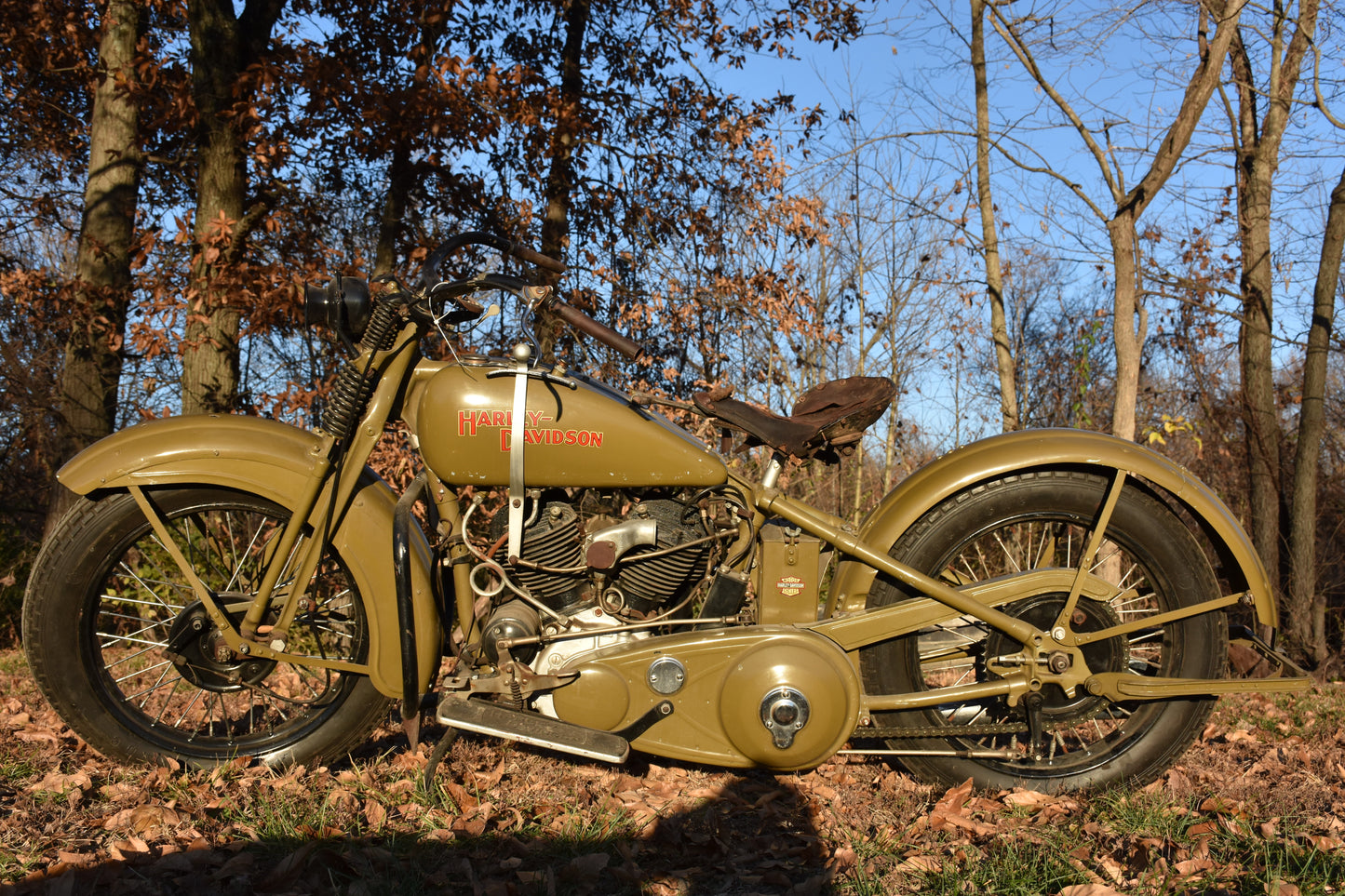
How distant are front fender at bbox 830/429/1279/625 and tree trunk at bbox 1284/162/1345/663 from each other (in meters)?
2.94

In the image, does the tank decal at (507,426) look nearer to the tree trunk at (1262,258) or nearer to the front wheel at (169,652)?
the front wheel at (169,652)

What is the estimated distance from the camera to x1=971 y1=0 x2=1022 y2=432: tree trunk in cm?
597

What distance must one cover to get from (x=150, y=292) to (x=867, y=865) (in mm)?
A: 5401

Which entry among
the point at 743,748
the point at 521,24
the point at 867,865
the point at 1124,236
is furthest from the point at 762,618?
the point at 521,24

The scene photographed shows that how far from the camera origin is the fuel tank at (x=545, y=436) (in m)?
2.51

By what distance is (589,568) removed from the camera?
2.62 metres

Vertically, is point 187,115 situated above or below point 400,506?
above

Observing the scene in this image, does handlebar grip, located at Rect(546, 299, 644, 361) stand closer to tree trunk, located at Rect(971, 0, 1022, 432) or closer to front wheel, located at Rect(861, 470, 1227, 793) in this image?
front wheel, located at Rect(861, 470, 1227, 793)

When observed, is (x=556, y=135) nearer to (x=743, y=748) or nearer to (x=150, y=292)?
(x=150, y=292)

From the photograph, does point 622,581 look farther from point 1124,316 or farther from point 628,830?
point 1124,316

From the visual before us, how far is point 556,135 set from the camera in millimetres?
5859

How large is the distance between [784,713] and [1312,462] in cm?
438

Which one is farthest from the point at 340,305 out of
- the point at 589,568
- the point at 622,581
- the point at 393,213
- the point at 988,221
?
the point at 988,221

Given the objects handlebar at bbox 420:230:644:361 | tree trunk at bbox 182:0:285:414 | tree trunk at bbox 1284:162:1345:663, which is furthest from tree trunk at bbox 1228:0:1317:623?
tree trunk at bbox 182:0:285:414
